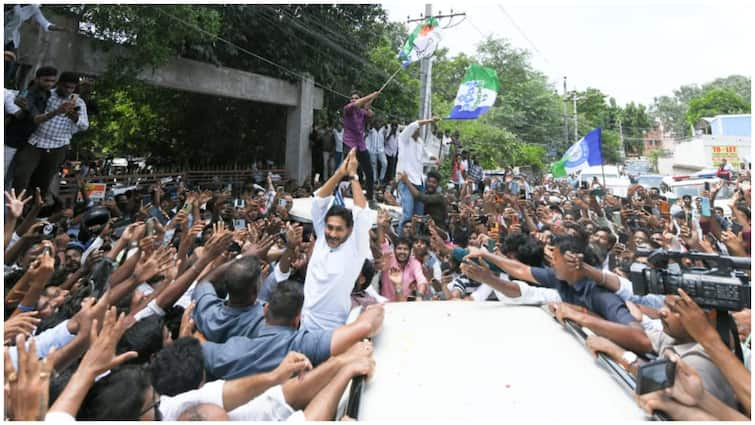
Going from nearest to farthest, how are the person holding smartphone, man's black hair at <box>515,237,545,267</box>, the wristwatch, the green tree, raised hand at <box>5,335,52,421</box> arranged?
1. raised hand at <box>5,335,52,421</box>
2. the wristwatch
3. man's black hair at <box>515,237,545,267</box>
4. the person holding smartphone
5. the green tree

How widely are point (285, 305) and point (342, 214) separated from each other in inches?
32.2

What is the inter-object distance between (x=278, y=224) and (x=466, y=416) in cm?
420

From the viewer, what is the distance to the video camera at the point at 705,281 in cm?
172

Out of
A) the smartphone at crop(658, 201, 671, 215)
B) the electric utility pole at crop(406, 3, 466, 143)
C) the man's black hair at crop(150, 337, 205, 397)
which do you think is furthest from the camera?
the electric utility pole at crop(406, 3, 466, 143)

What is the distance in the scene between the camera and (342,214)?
3.07 metres

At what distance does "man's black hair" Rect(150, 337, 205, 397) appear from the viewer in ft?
6.84

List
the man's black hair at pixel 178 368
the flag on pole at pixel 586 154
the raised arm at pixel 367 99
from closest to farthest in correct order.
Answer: the man's black hair at pixel 178 368 → the raised arm at pixel 367 99 → the flag on pole at pixel 586 154

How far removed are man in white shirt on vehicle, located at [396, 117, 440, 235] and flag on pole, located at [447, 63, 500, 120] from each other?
241 centimetres

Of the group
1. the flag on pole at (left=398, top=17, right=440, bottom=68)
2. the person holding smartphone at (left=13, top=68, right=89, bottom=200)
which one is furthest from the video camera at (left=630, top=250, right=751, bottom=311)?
the flag on pole at (left=398, top=17, right=440, bottom=68)

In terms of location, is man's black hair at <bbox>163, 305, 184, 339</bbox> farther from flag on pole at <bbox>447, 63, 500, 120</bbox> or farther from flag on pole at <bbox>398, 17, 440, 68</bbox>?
flag on pole at <bbox>398, 17, 440, 68</bbox>

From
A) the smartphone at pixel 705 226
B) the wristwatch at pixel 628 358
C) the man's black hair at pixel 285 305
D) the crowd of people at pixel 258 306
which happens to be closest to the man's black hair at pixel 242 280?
the crowd of people at pixel 258 306

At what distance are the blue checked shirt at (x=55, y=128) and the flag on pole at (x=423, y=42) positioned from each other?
25.5 ft

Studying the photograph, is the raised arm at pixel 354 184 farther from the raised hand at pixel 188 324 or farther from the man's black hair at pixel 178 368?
the man's black hair at pixel 178 368

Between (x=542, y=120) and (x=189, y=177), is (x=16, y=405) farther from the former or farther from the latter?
(x=542, y=120)
